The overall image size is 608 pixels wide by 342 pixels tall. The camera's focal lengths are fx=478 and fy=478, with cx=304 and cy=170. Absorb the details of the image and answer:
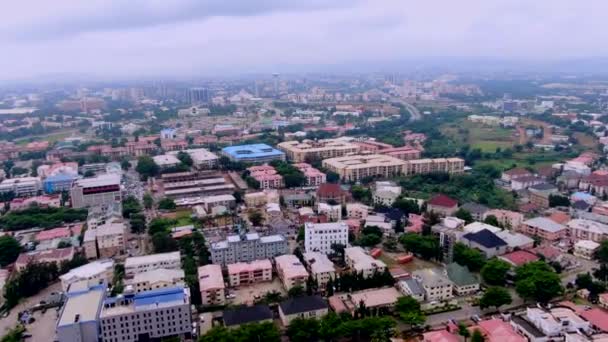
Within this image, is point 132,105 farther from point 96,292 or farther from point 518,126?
point 96,292

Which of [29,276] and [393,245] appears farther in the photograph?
[393,245]

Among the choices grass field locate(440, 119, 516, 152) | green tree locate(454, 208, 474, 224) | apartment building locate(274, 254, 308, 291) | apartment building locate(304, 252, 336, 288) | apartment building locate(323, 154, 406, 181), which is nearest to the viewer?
apartment building locate(274, 254, 308, 291)

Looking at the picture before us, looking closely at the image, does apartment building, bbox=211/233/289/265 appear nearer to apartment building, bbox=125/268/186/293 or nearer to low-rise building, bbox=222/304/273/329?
apartment building, bbox=125/268/186/293

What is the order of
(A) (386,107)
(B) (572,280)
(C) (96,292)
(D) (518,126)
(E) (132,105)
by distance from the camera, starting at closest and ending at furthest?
(C) (96,292) → (B) (572,280) → (D) (518,126) → (A) (386,107) → (E) (132,105)

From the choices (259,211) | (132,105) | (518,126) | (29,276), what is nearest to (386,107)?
(518,126)

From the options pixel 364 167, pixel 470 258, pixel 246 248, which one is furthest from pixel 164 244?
pixel 364 167

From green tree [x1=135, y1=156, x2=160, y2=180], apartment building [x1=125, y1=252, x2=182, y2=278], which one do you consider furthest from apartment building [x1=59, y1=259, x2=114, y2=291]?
green tree [x1=135, y1=156, x2=160, y2=180]
